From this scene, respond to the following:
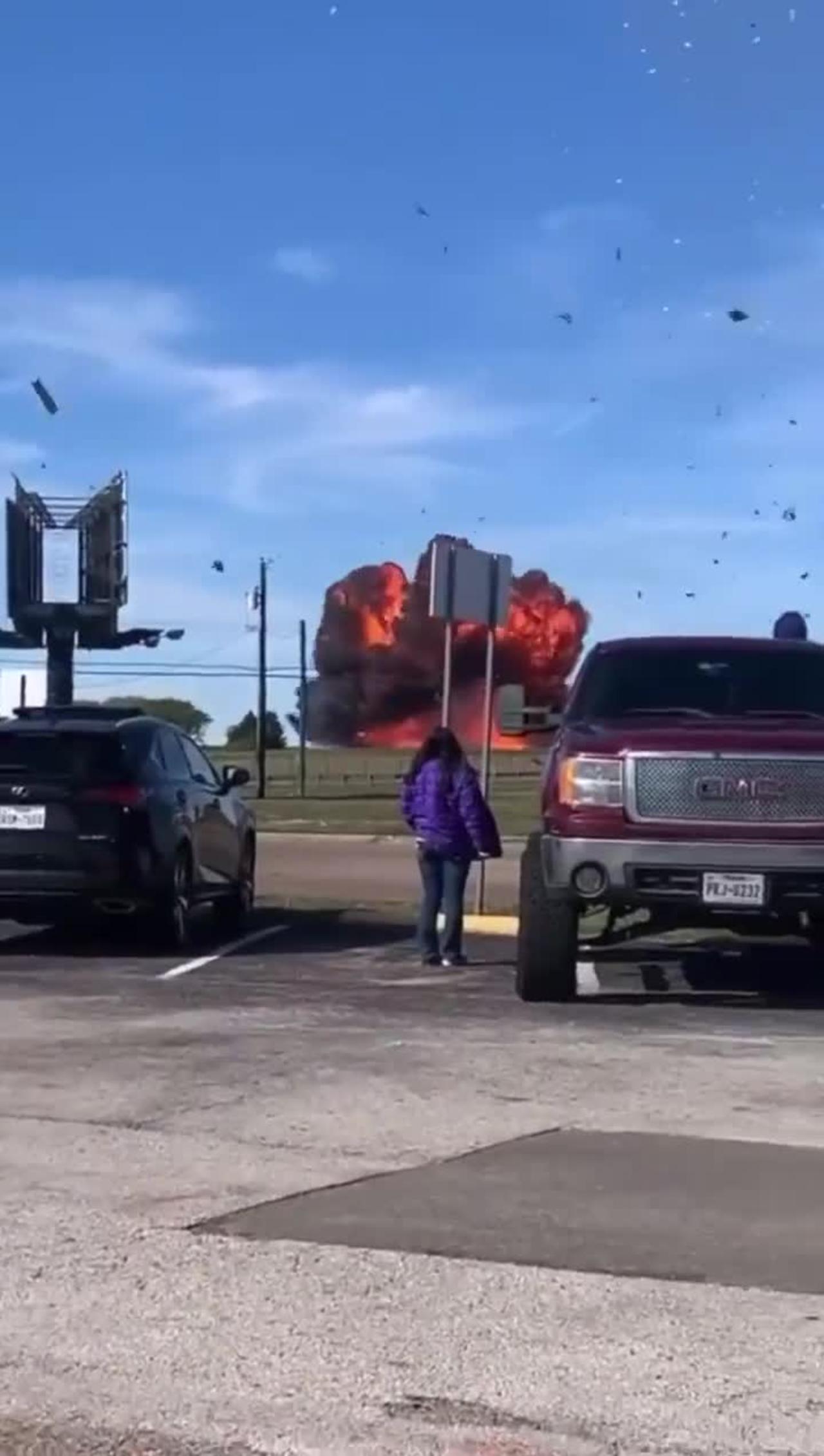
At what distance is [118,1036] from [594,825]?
260 centimetres

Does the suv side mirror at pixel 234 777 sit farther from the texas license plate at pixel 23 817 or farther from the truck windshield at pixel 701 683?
the truck windshield at pixel 701 683

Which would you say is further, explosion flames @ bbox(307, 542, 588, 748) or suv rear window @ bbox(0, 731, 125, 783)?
explosion flames @ bbox(307, 542, 588, 748)

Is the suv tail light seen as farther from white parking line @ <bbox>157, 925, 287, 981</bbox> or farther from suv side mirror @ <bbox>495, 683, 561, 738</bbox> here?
suv side mirror @ <bbox>495, 683, 561, 738</bbox>

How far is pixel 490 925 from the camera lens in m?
16.7

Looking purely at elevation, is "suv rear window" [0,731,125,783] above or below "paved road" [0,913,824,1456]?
above

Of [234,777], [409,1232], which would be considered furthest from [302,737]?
[409,1232]

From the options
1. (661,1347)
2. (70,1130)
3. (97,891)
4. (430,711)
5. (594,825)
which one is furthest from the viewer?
(430,711)

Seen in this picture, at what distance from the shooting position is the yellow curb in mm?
16438

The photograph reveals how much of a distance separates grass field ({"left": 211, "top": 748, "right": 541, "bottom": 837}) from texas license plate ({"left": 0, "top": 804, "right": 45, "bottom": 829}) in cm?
333

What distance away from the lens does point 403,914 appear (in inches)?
697

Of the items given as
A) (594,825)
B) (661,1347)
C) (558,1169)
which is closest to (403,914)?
(594,825)

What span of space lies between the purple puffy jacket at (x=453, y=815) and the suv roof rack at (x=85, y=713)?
2.21 m

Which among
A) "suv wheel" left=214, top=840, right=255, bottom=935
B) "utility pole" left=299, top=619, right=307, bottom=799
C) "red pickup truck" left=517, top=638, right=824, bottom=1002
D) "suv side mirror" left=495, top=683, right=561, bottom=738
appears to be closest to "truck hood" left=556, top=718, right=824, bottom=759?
"red pickup truck" left=517, top=638, right=824, bottom=1002

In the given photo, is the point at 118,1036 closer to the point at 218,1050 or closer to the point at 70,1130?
the point at 218,1050
